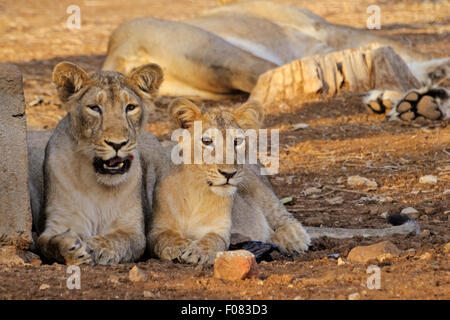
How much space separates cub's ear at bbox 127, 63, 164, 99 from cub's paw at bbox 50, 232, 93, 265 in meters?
0.93

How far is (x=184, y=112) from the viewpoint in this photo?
4.57m

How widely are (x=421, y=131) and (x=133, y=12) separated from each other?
30.7 feet

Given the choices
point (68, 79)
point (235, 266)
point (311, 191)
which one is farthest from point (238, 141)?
point (311, 191)

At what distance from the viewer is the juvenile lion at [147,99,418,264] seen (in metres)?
4.36

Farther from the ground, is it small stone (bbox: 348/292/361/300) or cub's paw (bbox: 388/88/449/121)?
cub's paw (bbox: 388/88/449/121)

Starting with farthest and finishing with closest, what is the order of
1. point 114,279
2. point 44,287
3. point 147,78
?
point 147,78 → point 114,279 → point 44,287

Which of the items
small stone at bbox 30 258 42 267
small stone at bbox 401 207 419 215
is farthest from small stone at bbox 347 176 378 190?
small stone at bbox 30 258 42 267

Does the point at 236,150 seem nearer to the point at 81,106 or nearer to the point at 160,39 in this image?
the point at 81,106

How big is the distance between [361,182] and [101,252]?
2507 millimetres

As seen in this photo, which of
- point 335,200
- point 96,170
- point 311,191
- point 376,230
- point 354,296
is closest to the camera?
point 354,296

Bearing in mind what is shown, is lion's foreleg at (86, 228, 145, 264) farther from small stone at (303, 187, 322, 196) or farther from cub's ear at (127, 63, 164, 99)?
small stone at (303, 187, 322, 196)

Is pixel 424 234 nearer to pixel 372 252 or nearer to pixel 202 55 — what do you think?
pixel 372 252

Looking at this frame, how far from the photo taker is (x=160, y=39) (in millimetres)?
9312

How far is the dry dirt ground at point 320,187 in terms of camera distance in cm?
338
